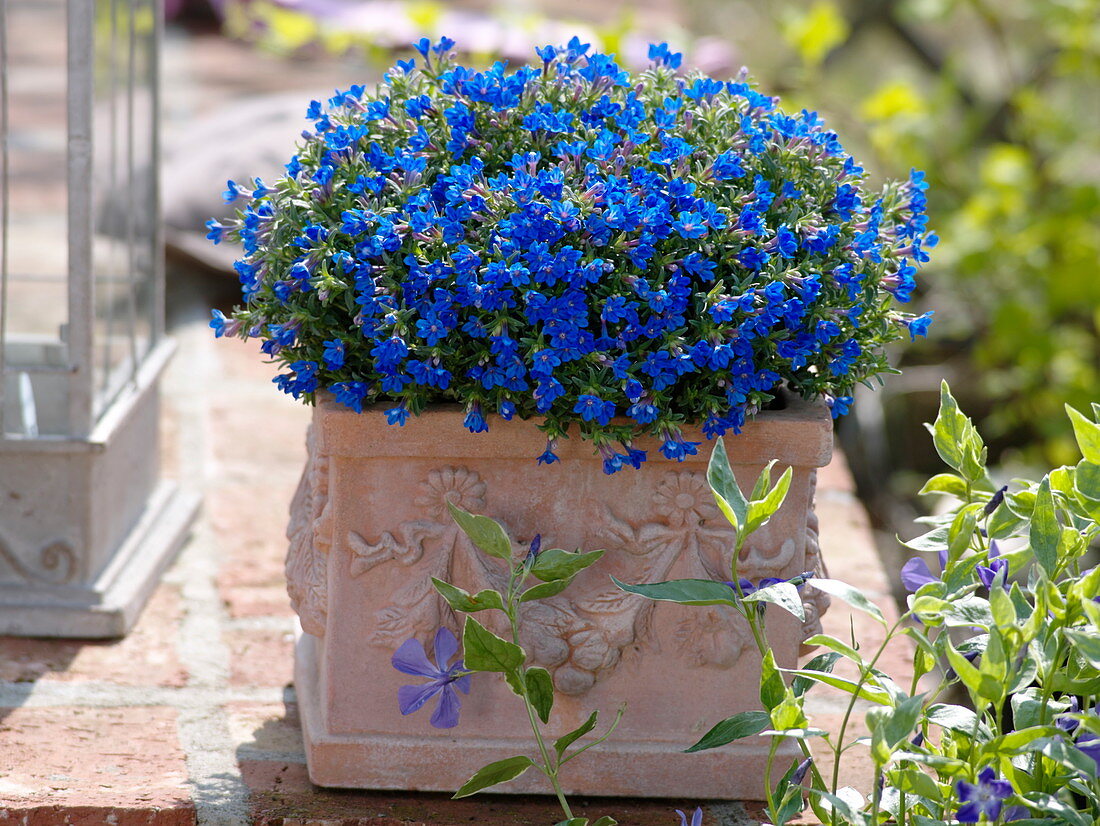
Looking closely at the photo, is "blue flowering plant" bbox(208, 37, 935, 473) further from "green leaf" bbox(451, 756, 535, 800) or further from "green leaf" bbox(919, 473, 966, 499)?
"green leaf" bbox(451, 756, 535, 800)

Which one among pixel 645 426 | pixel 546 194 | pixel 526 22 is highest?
pixel 526 22

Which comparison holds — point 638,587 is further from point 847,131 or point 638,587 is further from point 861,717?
point 847,131

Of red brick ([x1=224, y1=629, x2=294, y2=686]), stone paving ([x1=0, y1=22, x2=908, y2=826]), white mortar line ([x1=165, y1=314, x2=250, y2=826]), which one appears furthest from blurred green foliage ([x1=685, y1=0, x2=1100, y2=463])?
red brick ([x1=224, y1=629, x2=294, y2=686])

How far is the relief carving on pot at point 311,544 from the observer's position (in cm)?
130

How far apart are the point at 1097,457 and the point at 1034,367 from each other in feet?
8.15

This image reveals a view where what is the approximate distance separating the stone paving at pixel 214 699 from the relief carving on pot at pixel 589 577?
7.6 inches

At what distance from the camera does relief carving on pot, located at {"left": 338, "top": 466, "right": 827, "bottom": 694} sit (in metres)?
1.26

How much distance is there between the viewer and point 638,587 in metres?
1.11

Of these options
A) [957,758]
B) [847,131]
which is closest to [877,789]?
[957,758]

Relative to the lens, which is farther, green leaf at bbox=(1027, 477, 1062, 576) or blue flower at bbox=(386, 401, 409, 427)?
blue flower at bbox=(386, 401, 409, 427)

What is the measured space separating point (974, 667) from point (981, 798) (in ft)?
0.42

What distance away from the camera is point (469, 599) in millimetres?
1155

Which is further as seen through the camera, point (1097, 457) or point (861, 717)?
point (861, 717)

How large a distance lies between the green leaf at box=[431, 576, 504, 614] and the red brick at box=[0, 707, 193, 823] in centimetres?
39
